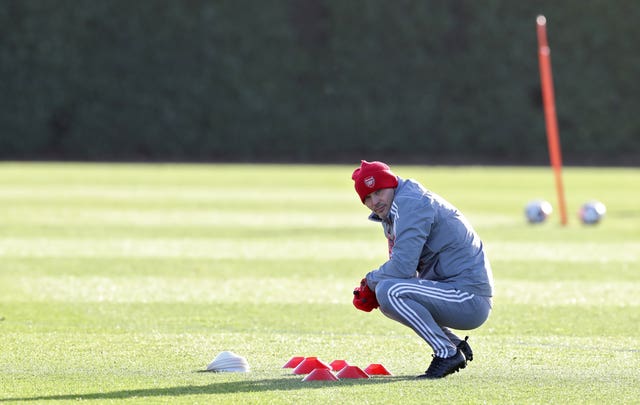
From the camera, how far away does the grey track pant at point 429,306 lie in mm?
7875

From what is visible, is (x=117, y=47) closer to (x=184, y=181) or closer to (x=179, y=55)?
(x=179, y=55)

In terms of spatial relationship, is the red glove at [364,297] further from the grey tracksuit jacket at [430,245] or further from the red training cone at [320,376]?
the red training cone at [320,376]

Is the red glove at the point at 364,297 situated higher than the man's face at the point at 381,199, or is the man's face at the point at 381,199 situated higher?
the man's face at the point at 381,199

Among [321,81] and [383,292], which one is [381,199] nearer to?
[383,292]

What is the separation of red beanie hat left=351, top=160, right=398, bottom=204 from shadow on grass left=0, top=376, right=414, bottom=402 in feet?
3.81

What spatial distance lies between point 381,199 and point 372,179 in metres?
0.15

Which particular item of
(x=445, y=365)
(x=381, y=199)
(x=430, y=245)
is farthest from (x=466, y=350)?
(x=381, y=199)

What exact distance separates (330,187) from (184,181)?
3526 mm

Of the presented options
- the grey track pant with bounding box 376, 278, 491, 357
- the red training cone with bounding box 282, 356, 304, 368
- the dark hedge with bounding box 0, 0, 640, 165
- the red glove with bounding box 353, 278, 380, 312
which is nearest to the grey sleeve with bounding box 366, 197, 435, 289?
the grey track pant with bounding box 376, 278, 491, 357

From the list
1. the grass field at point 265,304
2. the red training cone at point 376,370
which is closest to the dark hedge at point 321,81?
the grass field at point 265,304

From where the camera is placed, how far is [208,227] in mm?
19578

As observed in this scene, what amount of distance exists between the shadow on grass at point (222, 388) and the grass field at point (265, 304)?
2 centimetres

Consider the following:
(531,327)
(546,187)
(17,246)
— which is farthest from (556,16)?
(531,327)

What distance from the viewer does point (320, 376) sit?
788 cm
